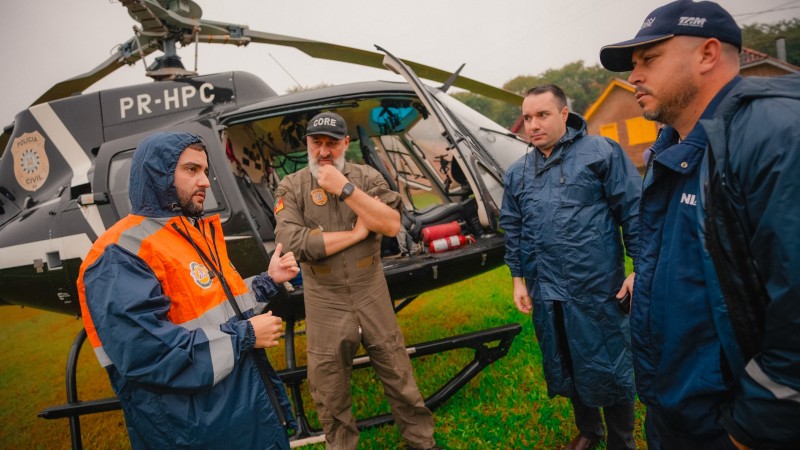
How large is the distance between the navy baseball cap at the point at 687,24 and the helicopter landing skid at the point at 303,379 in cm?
225

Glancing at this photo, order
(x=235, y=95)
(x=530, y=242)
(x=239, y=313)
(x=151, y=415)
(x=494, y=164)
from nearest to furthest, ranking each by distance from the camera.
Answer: (x=151, y=415), (x=239, y=313), (x=530, y=242), (x=494, y=164), (x=235, y=95)

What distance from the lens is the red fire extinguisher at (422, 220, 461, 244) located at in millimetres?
3494

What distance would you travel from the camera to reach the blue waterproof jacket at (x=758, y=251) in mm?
909

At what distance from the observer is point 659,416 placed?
139 centimetres

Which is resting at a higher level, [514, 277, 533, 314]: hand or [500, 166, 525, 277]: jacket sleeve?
[500, 166, 525, 277]: jacket sleeve

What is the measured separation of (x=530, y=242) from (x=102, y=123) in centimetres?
378

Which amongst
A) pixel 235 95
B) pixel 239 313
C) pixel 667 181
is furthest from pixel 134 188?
pixel 235 95

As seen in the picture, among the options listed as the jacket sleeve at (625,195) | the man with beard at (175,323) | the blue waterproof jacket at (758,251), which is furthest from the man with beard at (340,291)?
the blue waterproof jacket at (758,251)

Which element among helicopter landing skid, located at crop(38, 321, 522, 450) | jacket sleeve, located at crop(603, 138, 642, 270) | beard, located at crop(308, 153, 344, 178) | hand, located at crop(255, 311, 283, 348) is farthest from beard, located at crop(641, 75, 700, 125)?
helicopter landing skid, located at crop(38, 321, 522, 450)

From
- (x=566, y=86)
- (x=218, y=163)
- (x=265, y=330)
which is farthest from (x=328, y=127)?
(x=566, y=86)

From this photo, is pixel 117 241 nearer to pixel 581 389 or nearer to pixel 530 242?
pixel 530 242

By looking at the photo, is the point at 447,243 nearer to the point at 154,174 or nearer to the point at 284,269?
the point at 284,269

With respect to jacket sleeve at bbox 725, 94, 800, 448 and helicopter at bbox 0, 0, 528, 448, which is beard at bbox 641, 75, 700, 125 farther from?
helicopter at bbox 0, 0, 528, 448

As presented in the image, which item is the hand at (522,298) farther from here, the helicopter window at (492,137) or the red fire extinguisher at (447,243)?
the helicopter window at (492,137)
